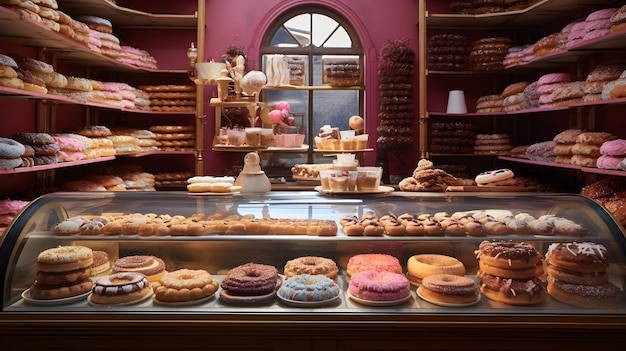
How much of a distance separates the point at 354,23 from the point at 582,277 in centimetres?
530

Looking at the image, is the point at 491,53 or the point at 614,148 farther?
the point at 491,53

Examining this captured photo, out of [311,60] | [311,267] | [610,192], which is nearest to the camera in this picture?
[311,267]

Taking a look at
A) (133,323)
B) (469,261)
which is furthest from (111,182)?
(469,261)

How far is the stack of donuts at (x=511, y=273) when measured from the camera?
7.79 feet

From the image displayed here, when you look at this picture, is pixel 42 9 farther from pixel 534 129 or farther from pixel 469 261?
pixel 534 129

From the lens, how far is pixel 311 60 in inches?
274

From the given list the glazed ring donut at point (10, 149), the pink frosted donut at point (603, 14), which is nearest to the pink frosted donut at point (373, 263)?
the glazed ring donut at point (10, 149)

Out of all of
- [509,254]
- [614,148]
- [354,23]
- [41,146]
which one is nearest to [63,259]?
[41,146]

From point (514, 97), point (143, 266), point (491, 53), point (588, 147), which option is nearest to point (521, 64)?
point (514, 97)

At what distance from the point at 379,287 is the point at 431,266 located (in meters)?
0.39

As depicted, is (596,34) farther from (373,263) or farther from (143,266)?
(143,266)

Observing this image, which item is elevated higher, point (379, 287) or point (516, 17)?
point (516, 17)

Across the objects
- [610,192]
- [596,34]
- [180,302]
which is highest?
[596,34]

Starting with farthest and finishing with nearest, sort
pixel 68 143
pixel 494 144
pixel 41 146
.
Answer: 1. pixel 494 144
2. pixel 68 143
3. pixel 41 146
